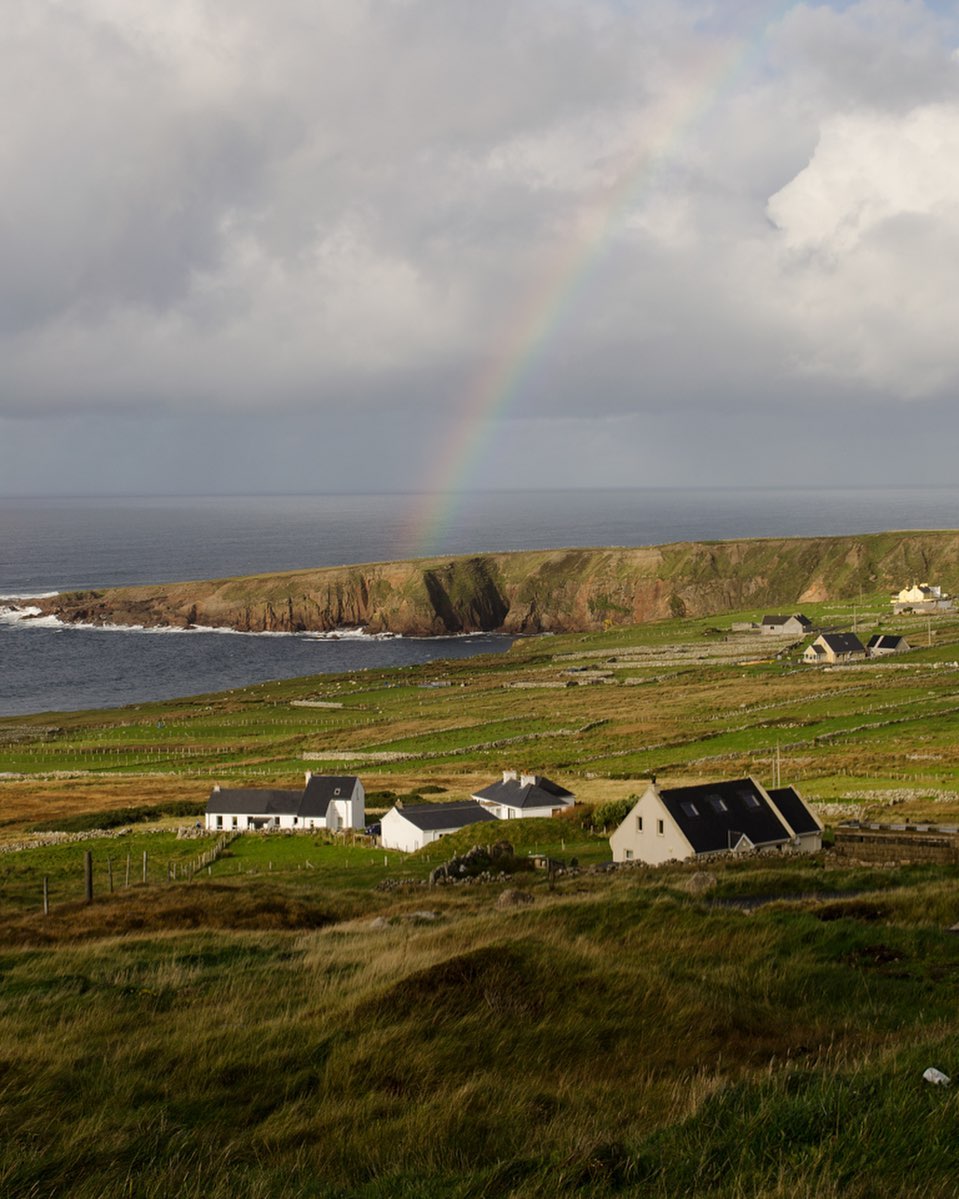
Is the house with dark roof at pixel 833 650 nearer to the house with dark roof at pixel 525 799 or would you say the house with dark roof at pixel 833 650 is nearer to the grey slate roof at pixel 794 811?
the house with dark roof at pixel 525 799

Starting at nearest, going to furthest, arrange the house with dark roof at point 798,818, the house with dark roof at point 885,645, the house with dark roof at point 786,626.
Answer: the house with dark roof at point 798,818, the house with dark roof at point 885,645, the house with dark roof at point 786,626

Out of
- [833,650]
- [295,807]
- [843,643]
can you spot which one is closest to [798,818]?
[295,807]

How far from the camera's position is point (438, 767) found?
8431cm

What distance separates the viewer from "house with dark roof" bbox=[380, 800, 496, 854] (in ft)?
177

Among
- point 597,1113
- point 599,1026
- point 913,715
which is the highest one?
point 597,1113

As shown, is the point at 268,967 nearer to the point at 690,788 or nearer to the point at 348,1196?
the point at 348,1196

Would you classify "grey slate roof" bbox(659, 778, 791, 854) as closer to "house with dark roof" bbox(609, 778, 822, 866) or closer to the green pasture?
"house with dark roof" bbox(609, 778, 822, 866)

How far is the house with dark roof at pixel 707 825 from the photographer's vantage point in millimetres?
40844

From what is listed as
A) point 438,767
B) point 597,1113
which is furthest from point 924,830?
point 438,767

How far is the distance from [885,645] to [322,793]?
8853cm

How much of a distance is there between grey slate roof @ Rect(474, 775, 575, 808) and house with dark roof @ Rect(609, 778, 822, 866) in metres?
15.2

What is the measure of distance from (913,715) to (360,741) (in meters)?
49.6

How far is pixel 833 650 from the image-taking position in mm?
128375

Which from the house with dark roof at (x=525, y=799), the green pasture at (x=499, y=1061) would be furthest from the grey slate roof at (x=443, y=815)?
the green pasture at (x=499, y=1061)
